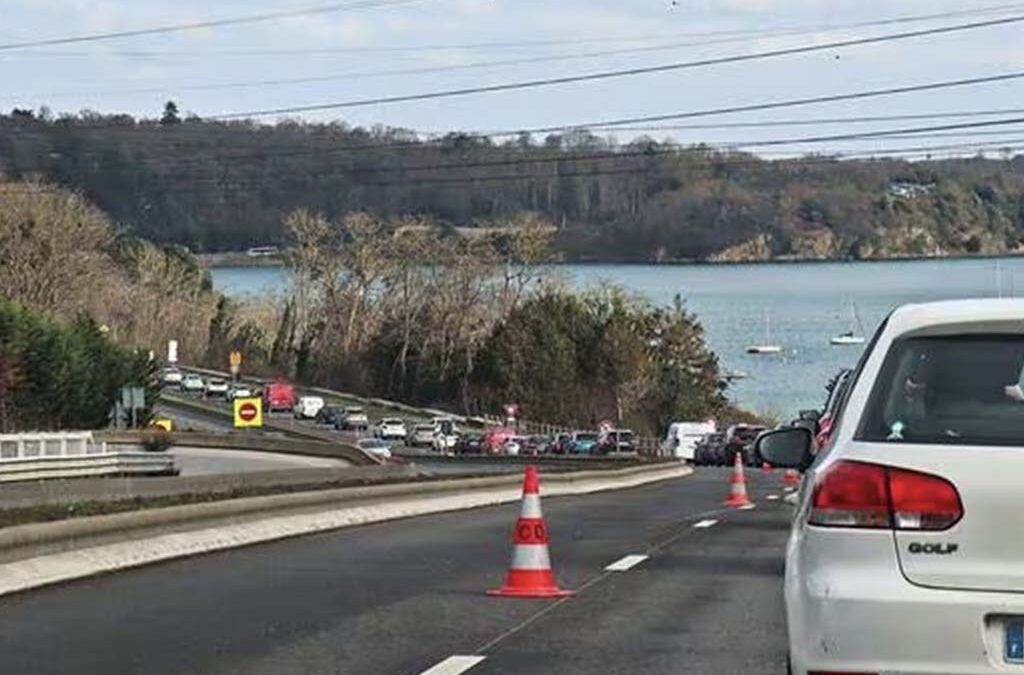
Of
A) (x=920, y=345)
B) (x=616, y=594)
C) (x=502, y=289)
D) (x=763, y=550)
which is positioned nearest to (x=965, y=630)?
(x=920, y=345)

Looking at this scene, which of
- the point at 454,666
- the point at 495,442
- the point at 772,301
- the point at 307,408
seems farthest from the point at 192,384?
the point at 454,666

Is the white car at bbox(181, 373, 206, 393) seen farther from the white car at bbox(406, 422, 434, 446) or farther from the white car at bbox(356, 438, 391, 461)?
the white car at bbox(356, 438, 391, 461)

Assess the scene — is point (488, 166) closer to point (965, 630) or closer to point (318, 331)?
point (318, 331)

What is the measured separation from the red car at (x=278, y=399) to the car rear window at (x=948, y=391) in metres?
94.9

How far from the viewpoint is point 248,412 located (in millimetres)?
60969

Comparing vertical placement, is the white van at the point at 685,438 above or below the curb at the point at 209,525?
below

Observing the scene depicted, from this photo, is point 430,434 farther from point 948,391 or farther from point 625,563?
point 948,391

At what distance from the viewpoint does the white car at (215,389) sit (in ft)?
371

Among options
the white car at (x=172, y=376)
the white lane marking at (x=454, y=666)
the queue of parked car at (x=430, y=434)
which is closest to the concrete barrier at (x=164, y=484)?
the white lane marking at (x=454, y=666)

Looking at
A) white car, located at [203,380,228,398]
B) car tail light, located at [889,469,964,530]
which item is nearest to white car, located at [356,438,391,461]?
white car, located at [203,380,228,398]

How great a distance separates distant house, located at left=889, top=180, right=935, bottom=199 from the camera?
3371 inches

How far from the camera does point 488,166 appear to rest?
271ft

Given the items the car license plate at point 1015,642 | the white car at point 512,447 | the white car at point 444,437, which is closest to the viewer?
the car license plate at point 1015,642

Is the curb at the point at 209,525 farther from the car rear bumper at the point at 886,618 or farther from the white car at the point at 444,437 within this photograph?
the white car at the point at 444,437
